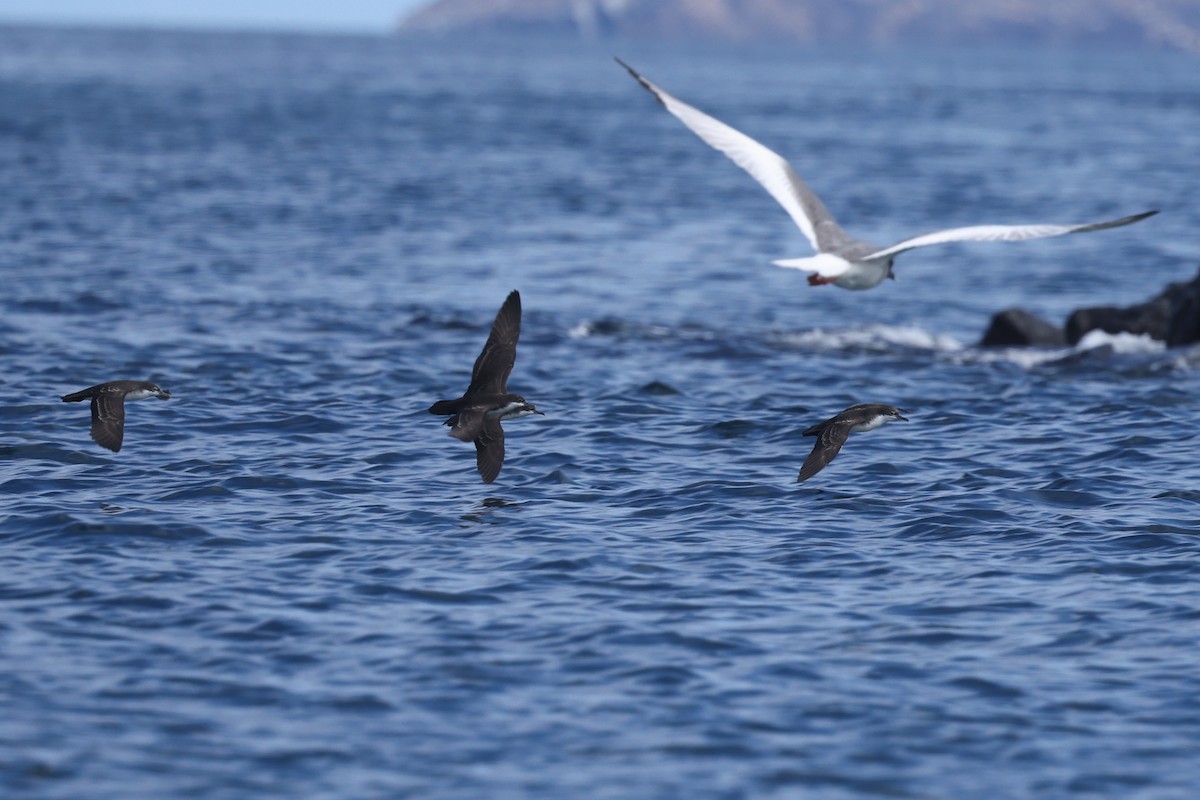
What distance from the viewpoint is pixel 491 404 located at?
576 inches

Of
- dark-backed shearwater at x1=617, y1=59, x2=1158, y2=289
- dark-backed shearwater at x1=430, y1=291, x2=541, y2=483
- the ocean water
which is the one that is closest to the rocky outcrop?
the ocean water

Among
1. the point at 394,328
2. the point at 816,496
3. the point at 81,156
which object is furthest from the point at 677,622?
the point at 81,156

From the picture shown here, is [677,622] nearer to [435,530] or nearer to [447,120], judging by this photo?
[435,530]

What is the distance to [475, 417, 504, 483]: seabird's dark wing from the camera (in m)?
14.3

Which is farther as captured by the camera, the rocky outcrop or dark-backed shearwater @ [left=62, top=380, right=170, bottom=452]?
the rocky outcrop

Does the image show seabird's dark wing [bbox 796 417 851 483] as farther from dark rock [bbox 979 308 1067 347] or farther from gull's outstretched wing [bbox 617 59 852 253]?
dark rock [bbox 979 308 1067 347]

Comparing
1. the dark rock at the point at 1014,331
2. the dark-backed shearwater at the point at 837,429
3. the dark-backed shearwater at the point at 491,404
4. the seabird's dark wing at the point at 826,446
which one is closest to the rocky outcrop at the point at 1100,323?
the dark rock at the point at 1014,331

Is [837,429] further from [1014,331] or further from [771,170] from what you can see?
[1014,331]

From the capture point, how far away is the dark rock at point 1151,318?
964 inches

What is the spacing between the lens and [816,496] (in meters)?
15.4

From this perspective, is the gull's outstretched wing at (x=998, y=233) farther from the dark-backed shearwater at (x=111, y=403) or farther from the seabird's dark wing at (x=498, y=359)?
the dark-backed shearwater at (x=111, y=403)

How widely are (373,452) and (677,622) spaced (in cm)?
598

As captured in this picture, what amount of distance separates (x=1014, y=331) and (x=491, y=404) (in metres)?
13.0

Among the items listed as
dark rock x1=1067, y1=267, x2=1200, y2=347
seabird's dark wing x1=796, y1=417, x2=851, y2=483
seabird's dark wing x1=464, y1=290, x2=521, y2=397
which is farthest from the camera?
dark rock x1=1067, y1=267, x2=1200, y2=347
